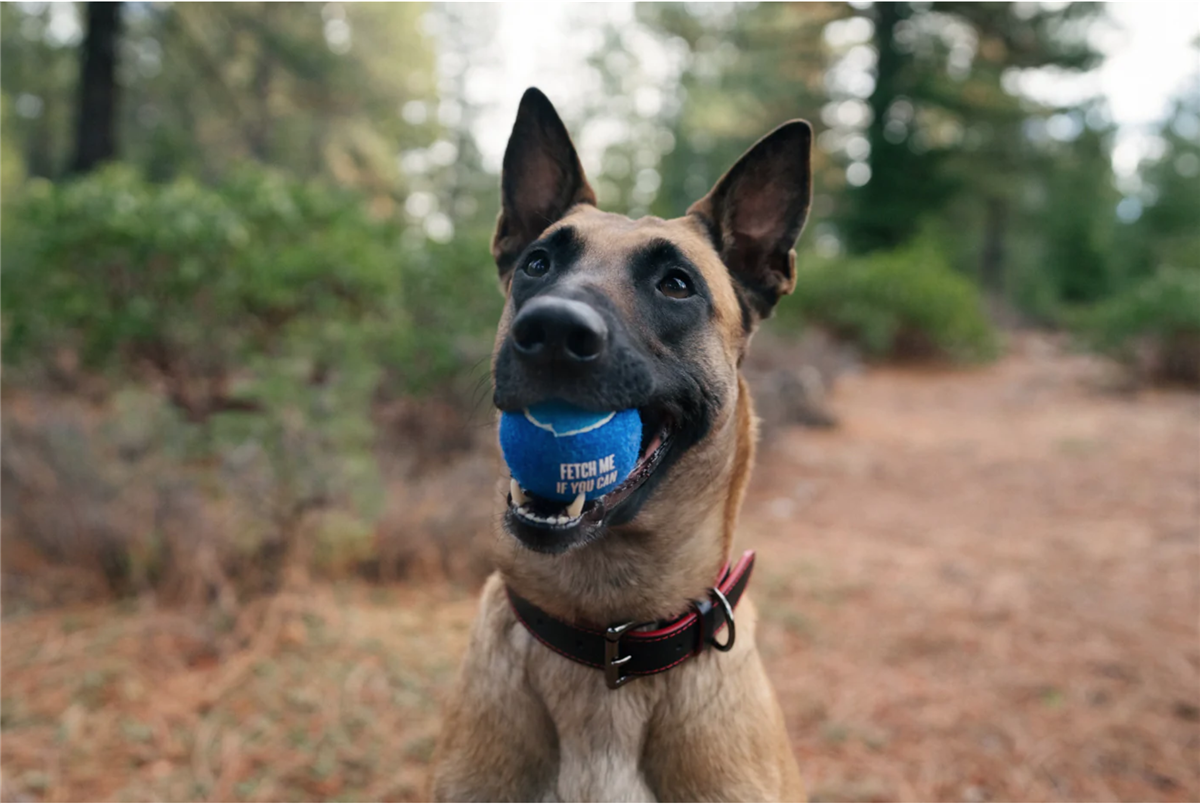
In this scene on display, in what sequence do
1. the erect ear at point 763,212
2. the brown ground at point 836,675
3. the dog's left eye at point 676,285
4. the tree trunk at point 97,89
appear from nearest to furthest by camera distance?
the dog's left eye at point 676,285 < the erect ear at point 763,212 < the brown ground at point 836,675 < the tree trunk at point 97,89

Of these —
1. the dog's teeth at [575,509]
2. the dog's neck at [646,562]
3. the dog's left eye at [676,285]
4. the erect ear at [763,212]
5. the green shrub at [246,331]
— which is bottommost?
the green shrub at [246,331]

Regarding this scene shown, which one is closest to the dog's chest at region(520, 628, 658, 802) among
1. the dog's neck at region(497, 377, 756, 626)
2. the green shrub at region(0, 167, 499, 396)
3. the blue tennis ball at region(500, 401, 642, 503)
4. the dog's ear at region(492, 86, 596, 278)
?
the dog's neck at region(497, 377, 756, 626)

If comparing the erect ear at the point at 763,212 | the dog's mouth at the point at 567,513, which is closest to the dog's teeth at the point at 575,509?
the dog's mouth at the point at 567,513

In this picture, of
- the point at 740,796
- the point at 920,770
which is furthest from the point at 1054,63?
the point at 740,796

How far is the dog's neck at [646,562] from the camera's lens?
6.53 ft

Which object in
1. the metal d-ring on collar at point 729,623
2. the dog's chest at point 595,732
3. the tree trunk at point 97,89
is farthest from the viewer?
the tree trunk at point 97,89

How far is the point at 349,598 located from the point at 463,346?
2.13m

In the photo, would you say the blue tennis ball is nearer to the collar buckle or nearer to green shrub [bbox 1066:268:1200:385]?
the collar buckle

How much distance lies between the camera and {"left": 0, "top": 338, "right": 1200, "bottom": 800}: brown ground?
118 inches

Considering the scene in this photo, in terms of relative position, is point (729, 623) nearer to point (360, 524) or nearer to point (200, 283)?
point (360, 524)

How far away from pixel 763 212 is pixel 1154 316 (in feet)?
41.1

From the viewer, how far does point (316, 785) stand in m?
2.92

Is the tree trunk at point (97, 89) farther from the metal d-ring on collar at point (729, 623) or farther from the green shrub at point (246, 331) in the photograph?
the metal d-ring on collar at point (729, 623)

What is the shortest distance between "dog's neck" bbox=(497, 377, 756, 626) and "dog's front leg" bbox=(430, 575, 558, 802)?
213 mm
